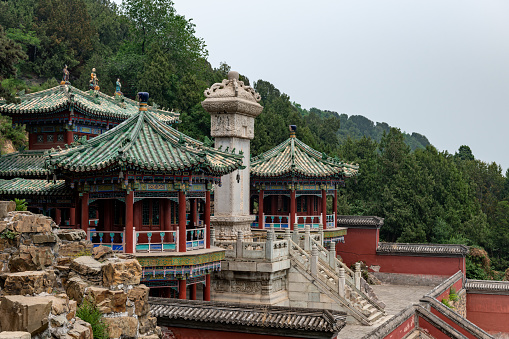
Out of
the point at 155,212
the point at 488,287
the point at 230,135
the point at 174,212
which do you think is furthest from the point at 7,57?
the point at 488,287

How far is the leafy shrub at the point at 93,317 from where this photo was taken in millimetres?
9797

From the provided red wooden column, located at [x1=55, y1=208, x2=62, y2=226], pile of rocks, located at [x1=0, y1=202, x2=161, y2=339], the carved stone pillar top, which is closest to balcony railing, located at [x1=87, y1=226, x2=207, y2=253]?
red wooden column, located at [x1=55, y1=208, x2=62, y2=226]

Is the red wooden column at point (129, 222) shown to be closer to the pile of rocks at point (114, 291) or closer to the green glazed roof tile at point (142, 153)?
the green glazed roof tile at point (142, 153)

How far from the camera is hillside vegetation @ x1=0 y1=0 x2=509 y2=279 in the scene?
42.8 metres

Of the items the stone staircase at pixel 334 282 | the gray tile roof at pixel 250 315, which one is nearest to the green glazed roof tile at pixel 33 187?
the gray tile roof at pixel 250 315

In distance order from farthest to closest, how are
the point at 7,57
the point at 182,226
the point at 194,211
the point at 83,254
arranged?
the point at 7,57 < the point at 194,211 < the point at 182,226 < the point at 83,254

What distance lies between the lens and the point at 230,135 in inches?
907

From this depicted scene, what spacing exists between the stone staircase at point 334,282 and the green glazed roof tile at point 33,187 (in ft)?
27.3

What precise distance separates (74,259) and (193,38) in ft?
155

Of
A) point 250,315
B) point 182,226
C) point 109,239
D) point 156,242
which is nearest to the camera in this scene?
point 250,315

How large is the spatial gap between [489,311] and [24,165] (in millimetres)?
24159

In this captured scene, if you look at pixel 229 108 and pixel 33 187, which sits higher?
pixel 229 108

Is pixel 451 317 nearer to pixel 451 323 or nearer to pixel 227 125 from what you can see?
pixel 451 323

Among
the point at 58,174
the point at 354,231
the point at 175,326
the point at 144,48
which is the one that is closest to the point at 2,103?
the point at 58,174
